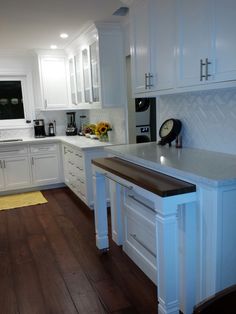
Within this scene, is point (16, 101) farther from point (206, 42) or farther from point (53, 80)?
point (206, 42)

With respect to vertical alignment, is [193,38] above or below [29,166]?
above

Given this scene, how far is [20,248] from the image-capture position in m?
3.03

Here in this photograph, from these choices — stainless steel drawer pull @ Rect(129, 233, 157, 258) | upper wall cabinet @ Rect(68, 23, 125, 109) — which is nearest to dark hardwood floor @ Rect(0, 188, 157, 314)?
stainless steel drawer pull @ Rect(129, 233, 157, 258)

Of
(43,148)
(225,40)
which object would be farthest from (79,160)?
(225,40)

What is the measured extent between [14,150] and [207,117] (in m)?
3.41

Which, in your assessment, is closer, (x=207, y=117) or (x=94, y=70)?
(x=207, y=117)

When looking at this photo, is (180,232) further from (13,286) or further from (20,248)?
(20,248)

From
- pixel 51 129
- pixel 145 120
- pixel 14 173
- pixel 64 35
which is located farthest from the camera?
pixel 51 129

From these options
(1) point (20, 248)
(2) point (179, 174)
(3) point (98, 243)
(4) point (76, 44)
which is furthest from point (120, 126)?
(2) point (179, 174)

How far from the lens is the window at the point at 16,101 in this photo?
17.2 ft

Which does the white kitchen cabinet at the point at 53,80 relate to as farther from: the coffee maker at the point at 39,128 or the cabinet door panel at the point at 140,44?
the cabinet door panel at the point at 140,44

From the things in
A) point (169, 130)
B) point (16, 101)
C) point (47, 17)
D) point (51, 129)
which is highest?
point (47, 17)

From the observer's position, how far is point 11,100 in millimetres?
5297

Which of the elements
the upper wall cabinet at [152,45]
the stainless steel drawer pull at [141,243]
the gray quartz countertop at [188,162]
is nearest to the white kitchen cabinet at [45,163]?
the gray quartz countertop at [188,162]
